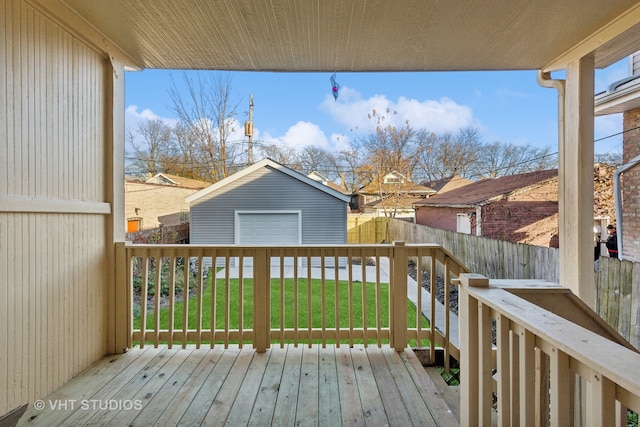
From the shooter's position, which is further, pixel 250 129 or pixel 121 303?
pixel 250 129

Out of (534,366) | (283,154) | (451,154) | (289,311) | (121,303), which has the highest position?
(451,154)

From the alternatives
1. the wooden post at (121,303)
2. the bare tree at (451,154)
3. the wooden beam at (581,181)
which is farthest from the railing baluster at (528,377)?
the bare tree at (451,154)

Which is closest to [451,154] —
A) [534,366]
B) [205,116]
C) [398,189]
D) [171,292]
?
[398,189]

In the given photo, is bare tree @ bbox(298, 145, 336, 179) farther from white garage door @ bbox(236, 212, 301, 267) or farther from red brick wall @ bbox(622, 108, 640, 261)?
red brick wall @ bbox(622, 108, 640, 261)

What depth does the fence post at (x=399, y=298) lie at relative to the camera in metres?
A: 2.65

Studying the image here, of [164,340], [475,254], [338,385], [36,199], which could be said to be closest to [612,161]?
[475,254]

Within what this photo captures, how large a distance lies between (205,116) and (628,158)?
10.1 metres

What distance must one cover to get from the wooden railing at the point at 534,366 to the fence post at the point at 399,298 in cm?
111

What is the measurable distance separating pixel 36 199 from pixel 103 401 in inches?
50.2

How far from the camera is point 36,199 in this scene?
1.93 metres

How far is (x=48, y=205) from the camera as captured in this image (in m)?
2.01

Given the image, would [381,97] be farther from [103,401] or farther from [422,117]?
[103,401]

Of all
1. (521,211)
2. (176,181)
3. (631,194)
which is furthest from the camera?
(176,181)

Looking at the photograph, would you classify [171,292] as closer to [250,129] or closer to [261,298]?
[261,298]
